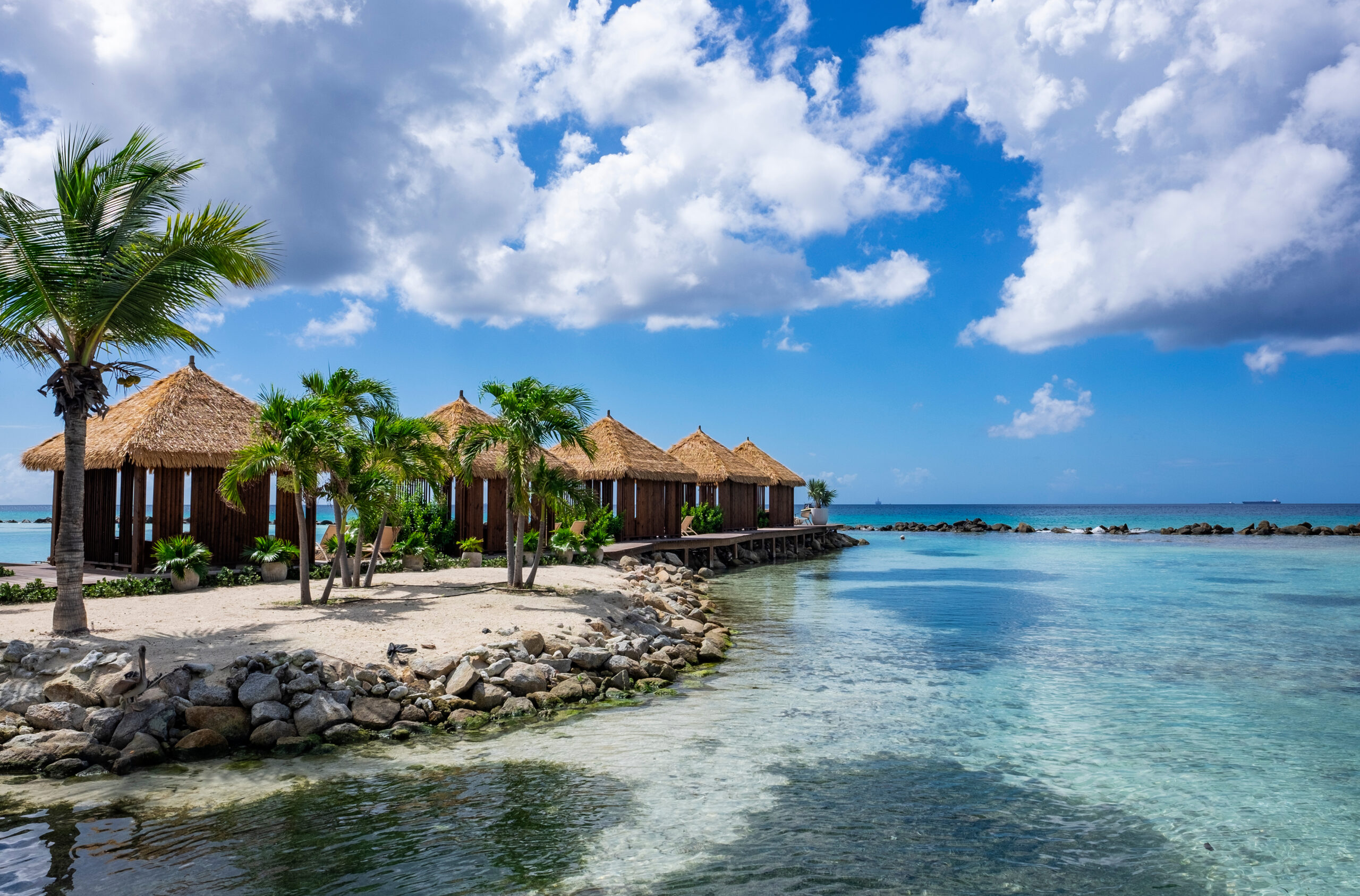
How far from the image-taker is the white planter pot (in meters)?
12.5

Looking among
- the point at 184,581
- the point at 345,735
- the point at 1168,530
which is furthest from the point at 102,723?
the point at 1168,530

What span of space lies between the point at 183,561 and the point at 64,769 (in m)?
6.73

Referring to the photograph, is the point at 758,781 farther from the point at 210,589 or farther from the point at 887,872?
the point at 210,589

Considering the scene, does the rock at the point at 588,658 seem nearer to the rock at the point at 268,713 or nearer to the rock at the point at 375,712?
the rock at the point at 375,712

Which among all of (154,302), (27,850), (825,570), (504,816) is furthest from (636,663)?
(825,570)

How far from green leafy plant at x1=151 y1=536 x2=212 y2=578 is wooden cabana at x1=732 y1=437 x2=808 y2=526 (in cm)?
2339

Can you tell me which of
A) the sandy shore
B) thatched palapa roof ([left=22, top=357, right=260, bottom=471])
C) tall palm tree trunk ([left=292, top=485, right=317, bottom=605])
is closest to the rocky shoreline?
the sandy shore

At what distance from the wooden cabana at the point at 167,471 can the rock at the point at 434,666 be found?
25.1 ft

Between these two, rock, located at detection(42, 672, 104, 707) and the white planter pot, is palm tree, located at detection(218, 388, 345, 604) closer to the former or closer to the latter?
the white planter pot

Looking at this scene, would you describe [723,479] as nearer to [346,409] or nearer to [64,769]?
[346,409]

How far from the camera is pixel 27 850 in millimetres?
5137

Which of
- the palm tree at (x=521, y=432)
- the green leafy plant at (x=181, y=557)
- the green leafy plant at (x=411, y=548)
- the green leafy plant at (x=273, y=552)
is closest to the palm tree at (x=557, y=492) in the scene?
the palm tree at (x=521, y=432)

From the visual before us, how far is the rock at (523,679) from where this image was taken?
28.8 feet

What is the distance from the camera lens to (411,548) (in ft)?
53.4
